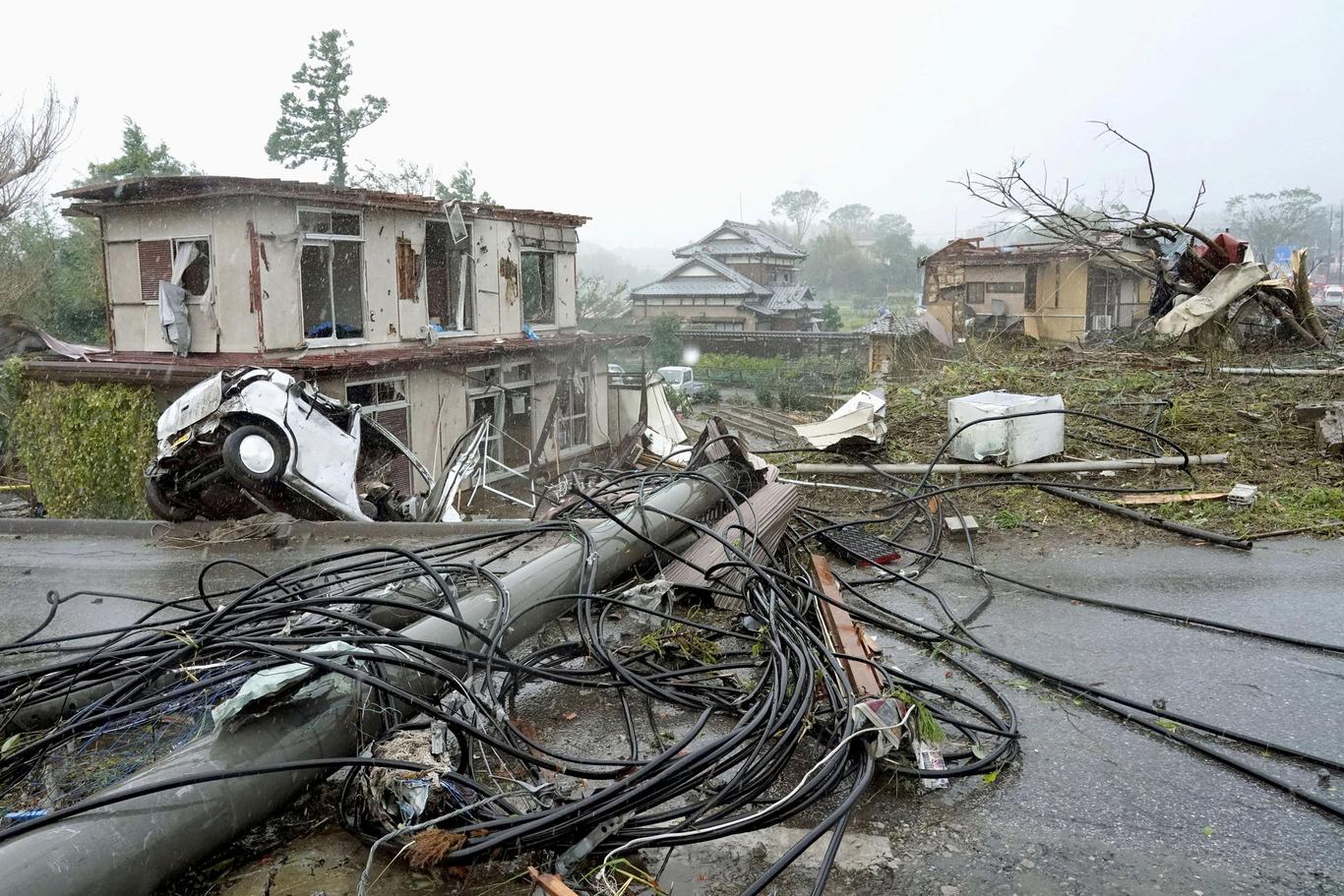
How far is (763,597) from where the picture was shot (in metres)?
4.24

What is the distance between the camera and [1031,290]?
27.0 metres

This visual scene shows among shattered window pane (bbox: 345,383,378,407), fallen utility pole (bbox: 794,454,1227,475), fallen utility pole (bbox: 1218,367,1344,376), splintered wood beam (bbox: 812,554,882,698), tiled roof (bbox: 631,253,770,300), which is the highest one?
tiled roof (bbox: 631,253,770,300)

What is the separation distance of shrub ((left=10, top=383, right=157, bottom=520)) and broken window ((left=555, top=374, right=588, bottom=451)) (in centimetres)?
706

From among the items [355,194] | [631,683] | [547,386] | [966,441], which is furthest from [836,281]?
[631,683]

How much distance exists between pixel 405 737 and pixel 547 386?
15.4m

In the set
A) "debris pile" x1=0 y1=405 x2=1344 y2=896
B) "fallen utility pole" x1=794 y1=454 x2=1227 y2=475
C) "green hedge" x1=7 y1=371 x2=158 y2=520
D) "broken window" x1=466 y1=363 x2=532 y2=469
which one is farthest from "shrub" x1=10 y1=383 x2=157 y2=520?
"fallen utility pole" x1=794 y1=454 x2=1227 y2=475

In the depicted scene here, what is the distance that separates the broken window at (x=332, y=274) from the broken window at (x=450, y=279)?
147 cm

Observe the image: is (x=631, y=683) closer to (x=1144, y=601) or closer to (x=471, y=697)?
(x=471, y=697)

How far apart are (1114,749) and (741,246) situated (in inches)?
1581

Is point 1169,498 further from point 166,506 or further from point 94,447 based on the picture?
point 94,447

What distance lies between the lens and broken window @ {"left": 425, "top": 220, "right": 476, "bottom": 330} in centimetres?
1577

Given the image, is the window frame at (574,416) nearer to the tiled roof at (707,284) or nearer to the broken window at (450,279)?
the broken window at (450,279)

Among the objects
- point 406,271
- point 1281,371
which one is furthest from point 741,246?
point 1281,371

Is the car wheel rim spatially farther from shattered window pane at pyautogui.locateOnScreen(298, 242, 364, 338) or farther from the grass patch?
shattered window pane at pyautogui.locateOnScreen(298, 242, 364, 338)
